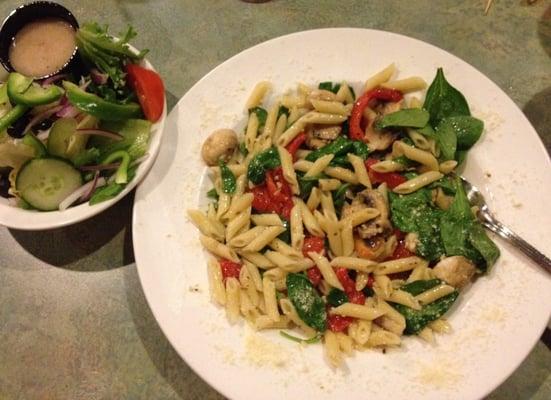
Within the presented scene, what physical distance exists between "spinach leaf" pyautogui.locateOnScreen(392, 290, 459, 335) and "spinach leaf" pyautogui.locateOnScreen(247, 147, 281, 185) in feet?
2.14

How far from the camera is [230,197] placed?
1.84 m

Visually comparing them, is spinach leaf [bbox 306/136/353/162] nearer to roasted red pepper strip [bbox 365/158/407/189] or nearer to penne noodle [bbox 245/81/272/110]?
roasted red pepper strip [bbox 365/158/407/189]

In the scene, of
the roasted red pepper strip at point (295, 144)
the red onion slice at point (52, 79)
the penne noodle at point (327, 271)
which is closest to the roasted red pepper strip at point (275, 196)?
the roasted red pepper strip at point (295, 144)

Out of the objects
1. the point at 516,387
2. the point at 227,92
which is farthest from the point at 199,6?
the point at 516,387

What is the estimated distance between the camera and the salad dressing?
193 centimetres

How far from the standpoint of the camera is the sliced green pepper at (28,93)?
5.68 ft

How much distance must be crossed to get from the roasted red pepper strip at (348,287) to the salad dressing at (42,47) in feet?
3.99

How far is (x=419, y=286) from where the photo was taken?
1673mm

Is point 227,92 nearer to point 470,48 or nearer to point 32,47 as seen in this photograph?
point 32,47

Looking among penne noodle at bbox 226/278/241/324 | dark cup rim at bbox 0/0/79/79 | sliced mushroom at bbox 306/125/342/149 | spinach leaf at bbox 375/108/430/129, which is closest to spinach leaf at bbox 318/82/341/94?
sliced mushroom at bbox 306/125/342/149

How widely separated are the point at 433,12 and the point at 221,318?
1.63 m

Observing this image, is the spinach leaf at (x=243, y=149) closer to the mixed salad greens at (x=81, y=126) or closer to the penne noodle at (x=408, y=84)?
the mixed salad greens at (x=81, y=126)

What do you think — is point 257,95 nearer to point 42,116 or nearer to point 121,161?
point 121,161

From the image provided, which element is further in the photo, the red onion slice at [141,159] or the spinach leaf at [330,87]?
the spinach leaf at [330,87]
